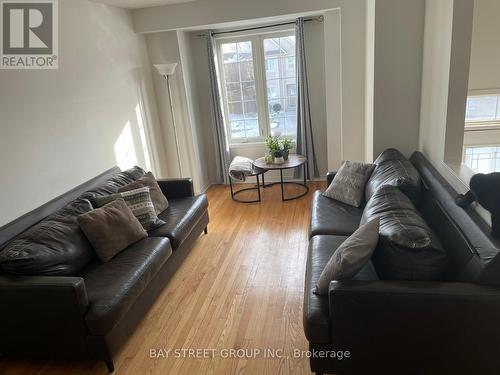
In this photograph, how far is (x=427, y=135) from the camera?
2.97 metres

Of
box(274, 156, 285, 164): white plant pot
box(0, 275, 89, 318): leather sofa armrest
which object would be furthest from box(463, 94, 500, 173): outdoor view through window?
box(0, 275, 89, 318): leather sofa armrest

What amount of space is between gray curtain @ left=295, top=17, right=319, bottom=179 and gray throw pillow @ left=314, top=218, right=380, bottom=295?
3260 millimetres

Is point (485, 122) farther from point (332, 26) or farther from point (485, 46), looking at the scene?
point (332, 26)

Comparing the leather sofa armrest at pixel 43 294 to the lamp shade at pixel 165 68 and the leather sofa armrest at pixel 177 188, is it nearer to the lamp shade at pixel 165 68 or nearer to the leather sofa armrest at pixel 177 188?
the leather sofa armrest at pixel 177 188

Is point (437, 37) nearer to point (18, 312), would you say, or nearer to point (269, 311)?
point (269, 311)

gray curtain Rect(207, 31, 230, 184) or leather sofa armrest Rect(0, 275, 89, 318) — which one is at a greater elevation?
gray curtain Rect(207, 31, 230, 184)

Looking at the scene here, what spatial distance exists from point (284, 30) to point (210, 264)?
10.7ft

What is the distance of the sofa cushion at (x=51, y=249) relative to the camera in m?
2.11

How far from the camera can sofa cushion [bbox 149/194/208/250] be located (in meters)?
2.90

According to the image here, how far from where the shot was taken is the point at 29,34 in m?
2.83

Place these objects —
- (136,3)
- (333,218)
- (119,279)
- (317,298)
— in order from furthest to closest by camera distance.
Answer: (136,3), (333,218), (119,279), (317,298)

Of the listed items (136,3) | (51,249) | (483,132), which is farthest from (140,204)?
(483,132)

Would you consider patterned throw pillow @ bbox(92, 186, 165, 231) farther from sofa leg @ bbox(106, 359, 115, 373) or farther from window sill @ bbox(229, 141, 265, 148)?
window sill @ bbox(229, 141, 265, 148)

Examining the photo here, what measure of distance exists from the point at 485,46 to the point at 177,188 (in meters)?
4.36
